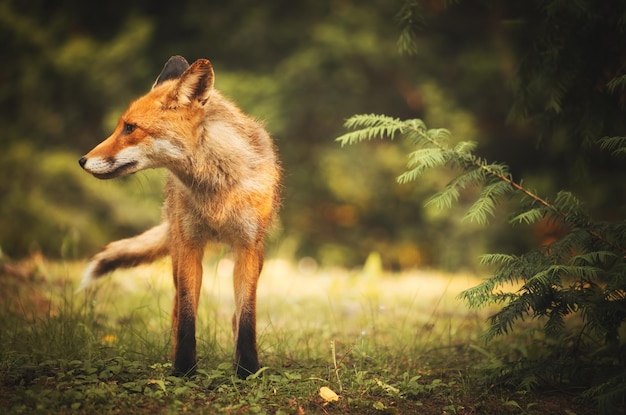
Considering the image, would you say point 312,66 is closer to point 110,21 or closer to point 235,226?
point 110,21

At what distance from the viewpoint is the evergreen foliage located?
3.04 meters

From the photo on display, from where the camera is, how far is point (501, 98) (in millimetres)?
10922

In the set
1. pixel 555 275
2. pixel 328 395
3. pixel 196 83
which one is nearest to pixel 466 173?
pixel 555 275

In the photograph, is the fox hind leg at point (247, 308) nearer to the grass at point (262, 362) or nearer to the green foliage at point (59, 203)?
the grass at point (262, 362)

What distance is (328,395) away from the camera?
3.09 meters

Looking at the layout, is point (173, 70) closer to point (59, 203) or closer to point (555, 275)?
point (555, 275)

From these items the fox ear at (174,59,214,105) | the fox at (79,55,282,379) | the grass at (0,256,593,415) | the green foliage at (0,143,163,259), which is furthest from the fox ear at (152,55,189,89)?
→ the green foliage at (0,143,163,259)

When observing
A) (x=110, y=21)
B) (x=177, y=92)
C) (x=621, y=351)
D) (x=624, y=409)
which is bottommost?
(x=624, y=409)

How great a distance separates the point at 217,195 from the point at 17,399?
153cm

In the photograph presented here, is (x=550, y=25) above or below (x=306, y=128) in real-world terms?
below

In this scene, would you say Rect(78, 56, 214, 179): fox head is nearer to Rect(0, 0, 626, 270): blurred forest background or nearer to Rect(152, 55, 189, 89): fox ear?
Rect(152, 55, 189, 89): fox ear

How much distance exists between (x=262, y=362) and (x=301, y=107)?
800cm

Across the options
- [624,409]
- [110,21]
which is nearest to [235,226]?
[624,409]

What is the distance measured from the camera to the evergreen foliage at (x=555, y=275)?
3.04 meters
